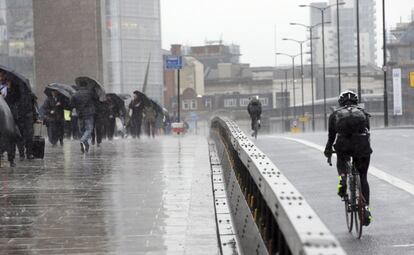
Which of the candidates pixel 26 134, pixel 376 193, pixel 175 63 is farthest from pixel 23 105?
pixel 175 63

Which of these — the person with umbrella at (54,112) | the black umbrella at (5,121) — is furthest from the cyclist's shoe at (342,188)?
the person with umbrella at (54,112)

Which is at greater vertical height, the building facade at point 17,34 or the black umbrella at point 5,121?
the building facade at point 17,34

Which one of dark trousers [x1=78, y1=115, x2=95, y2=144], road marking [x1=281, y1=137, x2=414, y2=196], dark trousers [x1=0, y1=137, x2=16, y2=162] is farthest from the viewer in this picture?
dark trousers [x1=78, y1=115, x2=95, y2=144]

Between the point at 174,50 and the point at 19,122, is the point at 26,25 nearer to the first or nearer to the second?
the point at 19,122

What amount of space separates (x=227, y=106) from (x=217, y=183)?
465ft

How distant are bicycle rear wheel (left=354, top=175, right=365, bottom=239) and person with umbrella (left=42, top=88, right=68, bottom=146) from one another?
18.3 metres

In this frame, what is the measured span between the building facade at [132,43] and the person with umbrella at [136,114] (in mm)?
51549

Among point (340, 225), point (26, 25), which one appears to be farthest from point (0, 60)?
point (340, 225)

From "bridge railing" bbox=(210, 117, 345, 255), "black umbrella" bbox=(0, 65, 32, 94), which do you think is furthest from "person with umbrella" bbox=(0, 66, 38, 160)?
"bridge railing" bbox=(210, 117, 345, 255)

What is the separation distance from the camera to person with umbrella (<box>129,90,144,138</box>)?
127 ft

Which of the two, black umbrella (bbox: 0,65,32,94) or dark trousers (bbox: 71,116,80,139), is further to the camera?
dark trousers (bbox: 71,116,80,139)

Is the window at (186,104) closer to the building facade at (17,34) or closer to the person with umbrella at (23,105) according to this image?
the building facade at (17,34)

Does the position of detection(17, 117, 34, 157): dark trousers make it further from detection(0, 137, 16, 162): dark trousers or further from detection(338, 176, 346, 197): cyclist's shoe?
detection(338, 176, 346, 197): cyclist's shoe

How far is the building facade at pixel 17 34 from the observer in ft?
171
